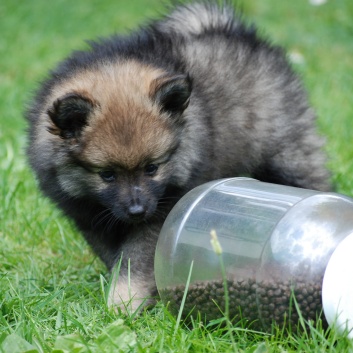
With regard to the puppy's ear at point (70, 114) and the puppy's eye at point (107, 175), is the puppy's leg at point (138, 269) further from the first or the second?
the puppy's ear at point (70, 114)

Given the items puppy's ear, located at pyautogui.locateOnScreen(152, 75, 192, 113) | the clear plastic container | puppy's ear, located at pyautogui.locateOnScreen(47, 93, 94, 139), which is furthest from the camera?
puppy's ear, located at pyautogui.locateOnScreen(152, 75, 192, 113)

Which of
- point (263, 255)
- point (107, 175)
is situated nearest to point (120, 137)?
point (107, 175)

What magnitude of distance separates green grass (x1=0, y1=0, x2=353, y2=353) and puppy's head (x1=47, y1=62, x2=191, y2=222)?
1.23 feet

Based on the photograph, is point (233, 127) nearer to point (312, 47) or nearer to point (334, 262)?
point (334, 262)

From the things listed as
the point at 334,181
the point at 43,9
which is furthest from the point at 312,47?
the point at 334,181

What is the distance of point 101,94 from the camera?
3.01 meters

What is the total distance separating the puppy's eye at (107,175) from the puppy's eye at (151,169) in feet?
0.45

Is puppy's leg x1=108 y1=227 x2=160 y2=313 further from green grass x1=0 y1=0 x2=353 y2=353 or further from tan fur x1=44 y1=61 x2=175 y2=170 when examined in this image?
tan fur x1=44 y1=61 x2=175 y2=170

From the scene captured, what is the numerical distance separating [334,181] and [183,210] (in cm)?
166

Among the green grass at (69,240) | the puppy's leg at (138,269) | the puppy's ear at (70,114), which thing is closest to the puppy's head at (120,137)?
the puppy's ear at (70,114)

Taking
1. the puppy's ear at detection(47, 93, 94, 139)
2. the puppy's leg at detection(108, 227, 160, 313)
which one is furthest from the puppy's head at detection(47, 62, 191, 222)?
the puppy's leg at detection(108, 227, 160, 313)

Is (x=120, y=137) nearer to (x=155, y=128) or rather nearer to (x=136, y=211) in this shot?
(x=155, y=128)

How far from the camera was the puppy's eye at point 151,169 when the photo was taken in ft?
9.71

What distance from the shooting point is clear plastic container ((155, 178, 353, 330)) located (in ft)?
7.60
